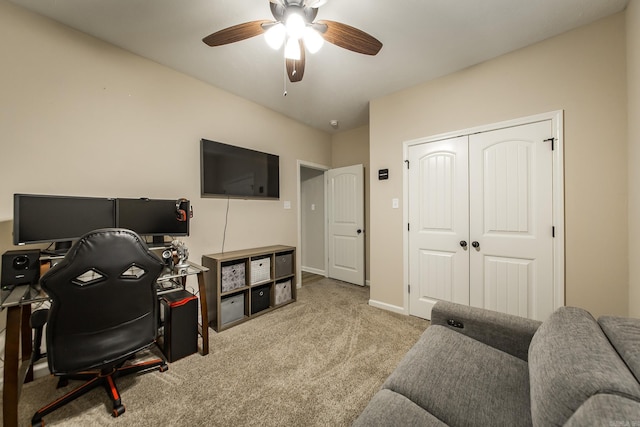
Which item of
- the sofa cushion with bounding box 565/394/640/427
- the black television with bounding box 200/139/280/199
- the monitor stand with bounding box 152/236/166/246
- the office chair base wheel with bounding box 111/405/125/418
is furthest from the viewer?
the black television with bounding box 200/139/280/199

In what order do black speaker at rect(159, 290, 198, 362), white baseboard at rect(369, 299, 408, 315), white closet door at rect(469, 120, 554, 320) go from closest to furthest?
black speaker at rect(159, 290, 198, 362) < white closet door at rect(469, 120, 554, 320) < white baseboard at rect(369, 299, 408, 315)

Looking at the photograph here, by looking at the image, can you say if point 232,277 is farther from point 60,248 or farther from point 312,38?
point 312,38

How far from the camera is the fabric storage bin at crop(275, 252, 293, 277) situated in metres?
3.09

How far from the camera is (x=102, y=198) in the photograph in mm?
1950

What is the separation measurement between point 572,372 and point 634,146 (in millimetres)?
1959

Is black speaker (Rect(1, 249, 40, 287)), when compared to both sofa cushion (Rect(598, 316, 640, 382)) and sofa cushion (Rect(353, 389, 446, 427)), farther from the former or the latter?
sofa cushion (Rect(598, 316, 640, 382))

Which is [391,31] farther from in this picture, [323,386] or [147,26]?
[323,386]

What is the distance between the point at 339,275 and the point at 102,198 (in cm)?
342

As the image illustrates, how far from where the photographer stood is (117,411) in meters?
1.43

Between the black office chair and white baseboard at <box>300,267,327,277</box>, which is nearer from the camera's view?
the black office chair

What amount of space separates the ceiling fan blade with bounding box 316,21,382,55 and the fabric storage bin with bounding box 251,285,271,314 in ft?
8.57

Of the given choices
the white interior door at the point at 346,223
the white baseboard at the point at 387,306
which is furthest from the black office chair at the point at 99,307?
the white interior door at the point at 346,223

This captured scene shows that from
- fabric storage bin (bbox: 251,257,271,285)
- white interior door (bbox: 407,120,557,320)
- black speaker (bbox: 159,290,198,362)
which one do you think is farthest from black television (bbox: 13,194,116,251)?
white interior door (bbox: 407,120,557,320)

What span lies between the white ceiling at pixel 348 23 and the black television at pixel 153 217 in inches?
55.6
